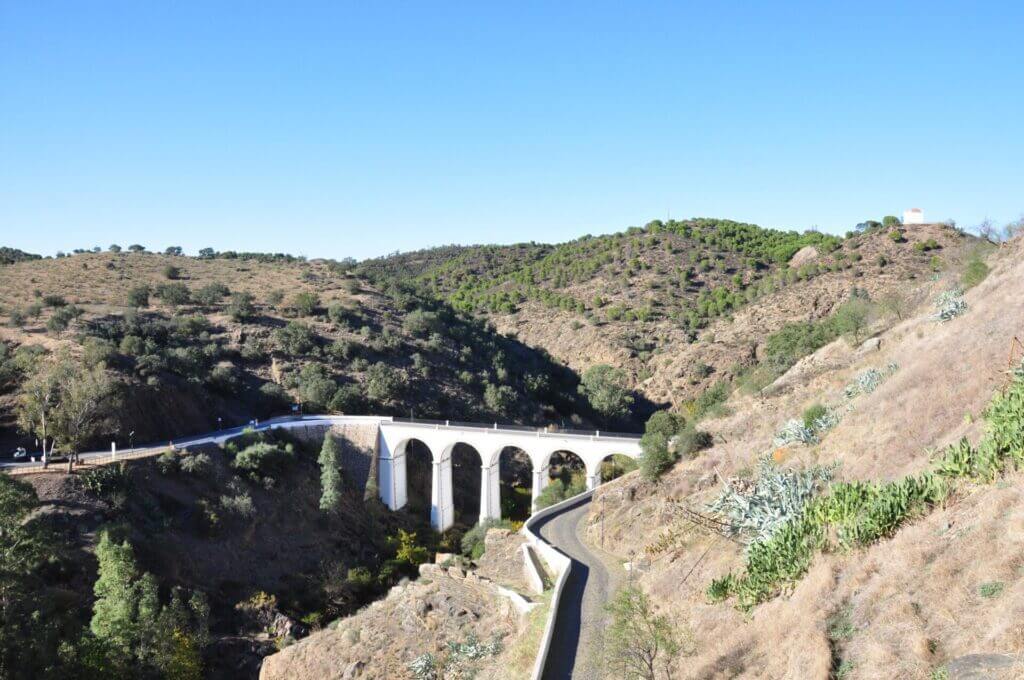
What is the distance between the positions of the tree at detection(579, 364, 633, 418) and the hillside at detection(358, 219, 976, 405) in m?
1.70

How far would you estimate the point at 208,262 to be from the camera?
69438 mm

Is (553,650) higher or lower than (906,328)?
lower

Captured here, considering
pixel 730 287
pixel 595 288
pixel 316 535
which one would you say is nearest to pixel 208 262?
pixel 595 288

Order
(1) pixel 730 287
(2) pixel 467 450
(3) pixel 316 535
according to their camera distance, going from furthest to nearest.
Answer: (1) pixel 730 287 → (2) pixel 467 450 → (3) pixel 316 535

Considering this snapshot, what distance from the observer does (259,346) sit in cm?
4684

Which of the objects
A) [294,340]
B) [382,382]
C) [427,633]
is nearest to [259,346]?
[294,340]

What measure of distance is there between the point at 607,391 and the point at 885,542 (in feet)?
139

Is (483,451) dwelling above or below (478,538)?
above

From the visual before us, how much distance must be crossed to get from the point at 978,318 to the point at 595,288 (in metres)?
56.5

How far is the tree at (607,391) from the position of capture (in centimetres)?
5156

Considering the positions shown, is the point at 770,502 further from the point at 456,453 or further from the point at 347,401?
the point at 347,401

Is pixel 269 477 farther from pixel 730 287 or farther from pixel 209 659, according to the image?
pixel 730 287

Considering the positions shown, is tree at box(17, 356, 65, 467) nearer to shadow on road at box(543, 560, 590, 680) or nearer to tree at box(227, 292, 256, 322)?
tree at box(227, 292, 256, 322)

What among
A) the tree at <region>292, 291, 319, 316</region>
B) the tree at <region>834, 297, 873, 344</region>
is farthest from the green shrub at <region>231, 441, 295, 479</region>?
the tree at <region>834, 297, 873, 344</region>
